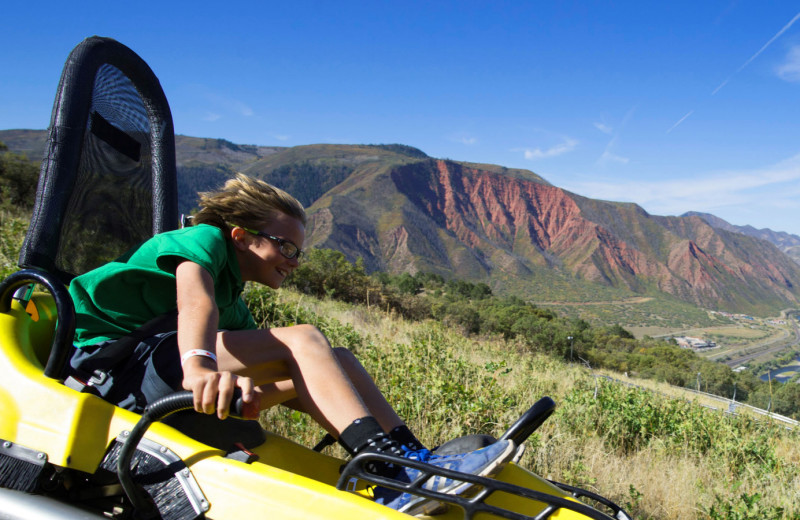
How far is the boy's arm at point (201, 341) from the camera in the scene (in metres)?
1.26

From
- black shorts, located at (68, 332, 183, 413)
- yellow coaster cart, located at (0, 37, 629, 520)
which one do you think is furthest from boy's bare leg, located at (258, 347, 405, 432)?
black shorts, located at (68, 332, 183, 413)

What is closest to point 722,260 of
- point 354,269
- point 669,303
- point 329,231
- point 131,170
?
point 669,303

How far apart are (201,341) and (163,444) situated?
304 mm

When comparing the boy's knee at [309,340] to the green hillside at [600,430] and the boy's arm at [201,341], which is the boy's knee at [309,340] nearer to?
the boy's arm at [201,341]

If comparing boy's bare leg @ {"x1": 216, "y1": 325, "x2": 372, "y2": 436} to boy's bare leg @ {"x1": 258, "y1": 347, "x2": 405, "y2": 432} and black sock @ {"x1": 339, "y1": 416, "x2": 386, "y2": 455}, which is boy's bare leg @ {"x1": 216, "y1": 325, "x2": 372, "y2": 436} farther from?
boy's bare leg @ {"x1": 258, "y1": 347, "x2": 405, "y2": 432}

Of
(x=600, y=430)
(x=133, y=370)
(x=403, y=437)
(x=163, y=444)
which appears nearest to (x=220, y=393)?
(x=163, y=444)

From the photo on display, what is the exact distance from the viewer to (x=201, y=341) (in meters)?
1.52

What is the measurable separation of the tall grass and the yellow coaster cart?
1.10m

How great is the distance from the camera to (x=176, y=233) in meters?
1.89

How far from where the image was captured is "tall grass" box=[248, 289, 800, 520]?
2840 millimetres

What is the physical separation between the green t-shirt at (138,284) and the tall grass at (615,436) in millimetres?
1013

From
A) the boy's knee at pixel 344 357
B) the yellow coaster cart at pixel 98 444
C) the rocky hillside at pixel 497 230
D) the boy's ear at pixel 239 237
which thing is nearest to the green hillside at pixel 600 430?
the boy's knee at pixel 344 357

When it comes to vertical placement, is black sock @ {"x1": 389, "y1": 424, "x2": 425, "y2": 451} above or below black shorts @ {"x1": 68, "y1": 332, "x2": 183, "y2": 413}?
below

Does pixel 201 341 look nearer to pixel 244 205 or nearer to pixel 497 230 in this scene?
pixel 244 205
